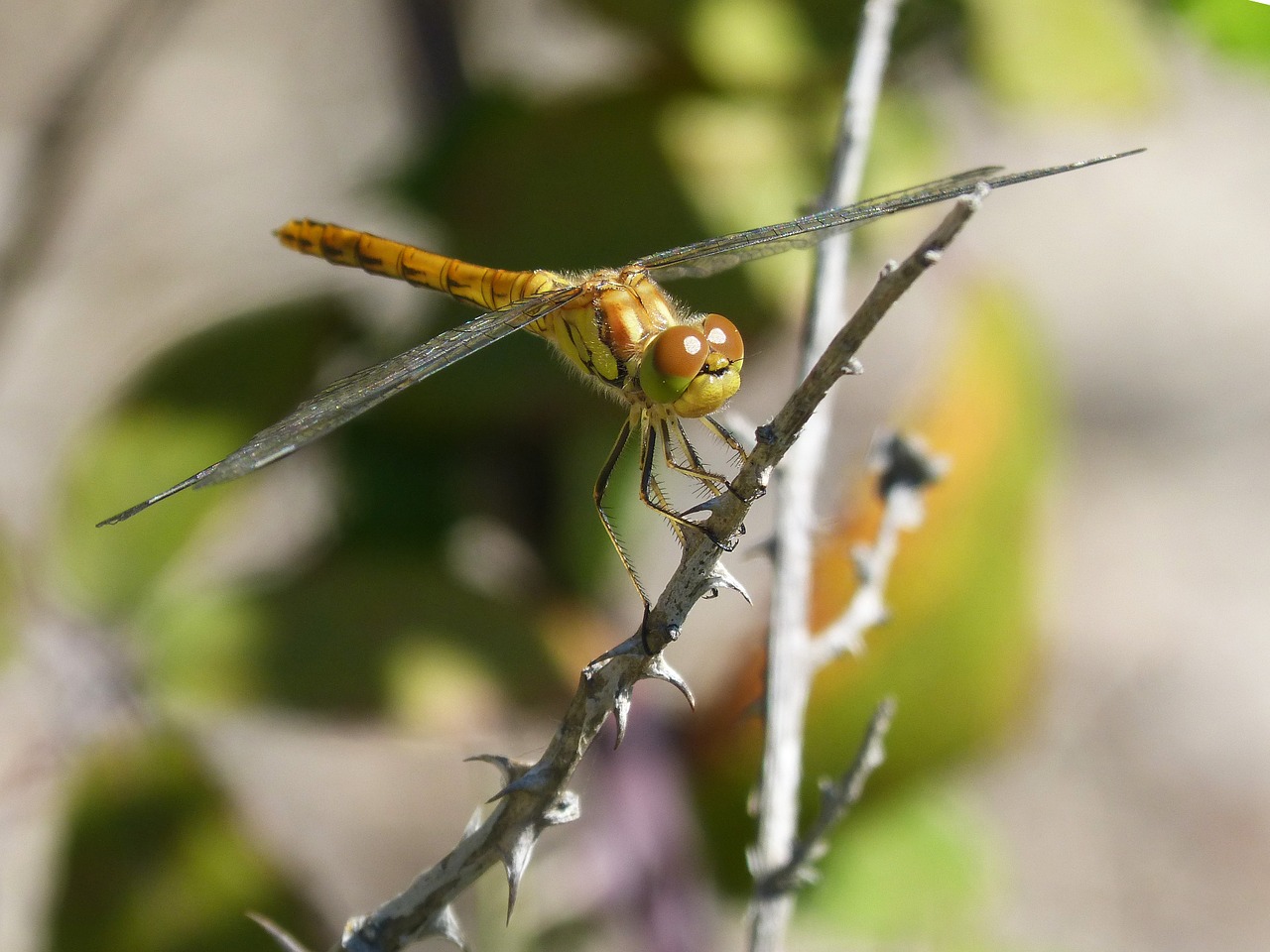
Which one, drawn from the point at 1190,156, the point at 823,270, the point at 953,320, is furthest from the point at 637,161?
the point at 1190,156

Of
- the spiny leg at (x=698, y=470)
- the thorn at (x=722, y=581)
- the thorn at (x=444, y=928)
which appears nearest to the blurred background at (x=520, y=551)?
the spiny leg at (x=698, y=470)

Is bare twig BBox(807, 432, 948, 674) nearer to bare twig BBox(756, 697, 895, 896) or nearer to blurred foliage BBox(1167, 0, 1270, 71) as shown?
bare twig BBox(756, 697, 895, 896)

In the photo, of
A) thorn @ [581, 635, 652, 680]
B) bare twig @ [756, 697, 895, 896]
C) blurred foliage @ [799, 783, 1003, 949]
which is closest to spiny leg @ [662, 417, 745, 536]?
bare twig @ [756, 697, 895, 896]

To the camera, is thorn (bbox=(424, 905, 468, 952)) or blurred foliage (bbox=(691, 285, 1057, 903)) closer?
thorn (bbox=(424, 905, 468, 952))

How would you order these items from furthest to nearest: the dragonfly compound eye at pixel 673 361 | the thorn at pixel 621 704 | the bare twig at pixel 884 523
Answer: the dragonfly compound eye at pixel 673 361 → the bare twig at pixel 884 523 → the thorn at pixel 621 704

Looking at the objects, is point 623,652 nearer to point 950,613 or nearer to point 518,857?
point 518,857

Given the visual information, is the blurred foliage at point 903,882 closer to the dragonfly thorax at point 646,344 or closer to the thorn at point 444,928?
the dragonfly thorax at point 646,344
